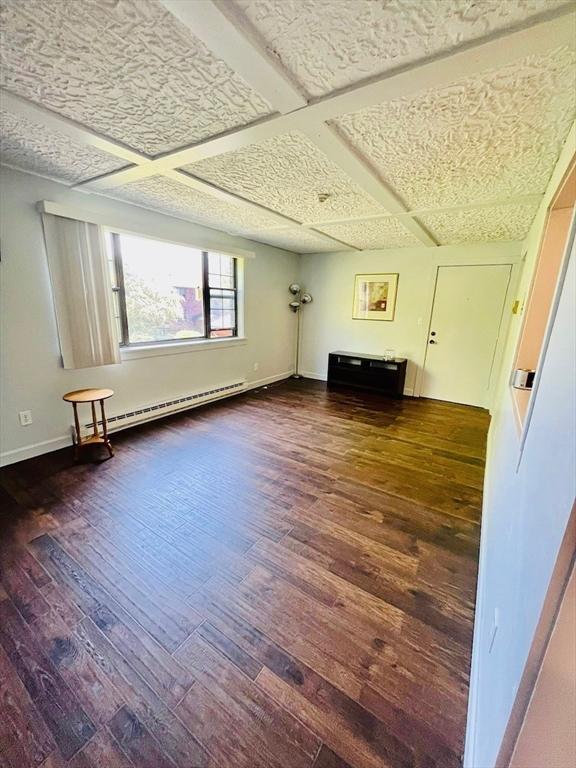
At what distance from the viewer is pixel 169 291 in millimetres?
3775

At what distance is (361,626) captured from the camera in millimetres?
1396

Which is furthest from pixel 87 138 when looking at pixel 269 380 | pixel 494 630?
pixel 269 380

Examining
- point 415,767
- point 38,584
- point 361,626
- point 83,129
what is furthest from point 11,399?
point 415,767

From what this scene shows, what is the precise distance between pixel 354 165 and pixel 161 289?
2.63 m

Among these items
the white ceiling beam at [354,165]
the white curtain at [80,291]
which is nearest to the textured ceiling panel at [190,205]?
the white curtain at [80,291]

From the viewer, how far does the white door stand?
14.0 ft

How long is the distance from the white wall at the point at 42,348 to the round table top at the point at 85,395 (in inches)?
7.7

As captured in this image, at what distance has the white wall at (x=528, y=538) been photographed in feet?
2.01

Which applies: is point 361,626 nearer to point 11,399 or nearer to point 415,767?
point 415,767

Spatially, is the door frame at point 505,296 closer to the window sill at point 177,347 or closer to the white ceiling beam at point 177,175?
the white ceiling beam at point 177,175

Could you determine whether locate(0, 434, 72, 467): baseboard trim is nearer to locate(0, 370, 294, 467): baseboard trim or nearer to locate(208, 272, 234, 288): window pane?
locate(0, 370, 294, 467): baseboard trim

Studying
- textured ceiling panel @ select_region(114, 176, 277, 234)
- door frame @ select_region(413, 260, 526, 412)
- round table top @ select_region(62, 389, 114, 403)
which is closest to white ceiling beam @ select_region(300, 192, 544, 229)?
textured ceiling panel @ select_region(114, 176, 277, 234)

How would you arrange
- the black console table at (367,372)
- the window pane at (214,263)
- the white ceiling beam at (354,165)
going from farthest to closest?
the black console table at (367,372) → the window pane at (214,263) → the white ceiling beam at (354,165)

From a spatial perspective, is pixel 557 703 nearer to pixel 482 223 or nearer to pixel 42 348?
pixel 42 348
